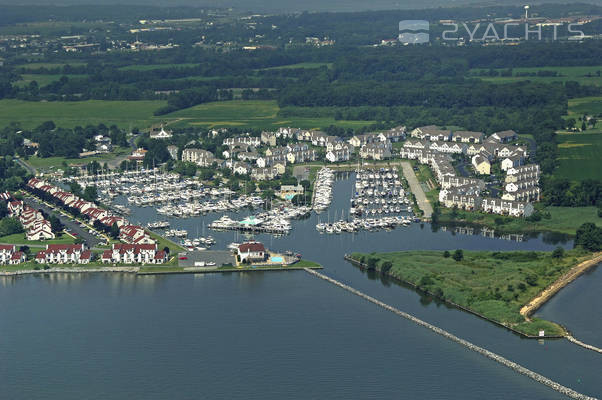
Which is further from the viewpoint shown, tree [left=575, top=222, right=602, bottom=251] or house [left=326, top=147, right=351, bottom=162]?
house [left=326, top=147, right=351, bottom=162]

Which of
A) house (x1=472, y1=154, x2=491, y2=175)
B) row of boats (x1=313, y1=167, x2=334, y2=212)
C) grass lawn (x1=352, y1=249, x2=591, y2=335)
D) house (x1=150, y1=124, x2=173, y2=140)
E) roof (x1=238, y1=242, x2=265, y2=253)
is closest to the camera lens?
grass lawn (x1=352, y1=249, x2=591, y2=335)

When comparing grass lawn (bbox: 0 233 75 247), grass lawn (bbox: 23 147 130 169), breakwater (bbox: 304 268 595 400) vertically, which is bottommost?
breakwater (bbox: 304 268 595 400)

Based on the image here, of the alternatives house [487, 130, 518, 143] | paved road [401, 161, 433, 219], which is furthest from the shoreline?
house [487, 130, 518, 143]

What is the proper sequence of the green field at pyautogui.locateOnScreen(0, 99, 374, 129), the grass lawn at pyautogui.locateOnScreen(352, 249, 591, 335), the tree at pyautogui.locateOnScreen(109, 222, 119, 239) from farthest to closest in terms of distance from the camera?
the green field at pyautogui.locateOnScreen(0, 99, 374, 129) → the tree at pyautogui.locateOnScreen(109, 222, 119, 239) → the grass lawn at pyautogui.locateOnScreen(352, 249, 591, 335)

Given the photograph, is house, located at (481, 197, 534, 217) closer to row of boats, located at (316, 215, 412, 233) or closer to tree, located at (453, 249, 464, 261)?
row of boats, located at (316, 215, 412, 233)

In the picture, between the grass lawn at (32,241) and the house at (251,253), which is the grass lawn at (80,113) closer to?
the grass lawn at (32,241)

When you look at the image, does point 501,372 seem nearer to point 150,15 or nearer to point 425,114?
point 425,114

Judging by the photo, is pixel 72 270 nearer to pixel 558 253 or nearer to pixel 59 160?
pixel 558 253

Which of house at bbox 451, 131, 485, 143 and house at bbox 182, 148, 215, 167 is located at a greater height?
house at bbox 451, 131, 485, 143
